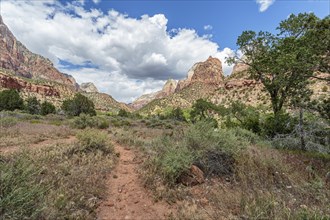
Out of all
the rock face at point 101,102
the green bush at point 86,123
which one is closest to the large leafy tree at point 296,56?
the green bush at point 86,123

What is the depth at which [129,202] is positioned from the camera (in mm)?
4629

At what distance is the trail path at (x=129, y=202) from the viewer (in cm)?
416

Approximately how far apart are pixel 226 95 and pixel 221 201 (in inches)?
2831

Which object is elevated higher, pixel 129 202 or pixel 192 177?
pixel 192 177

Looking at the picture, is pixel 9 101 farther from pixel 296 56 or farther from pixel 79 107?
pixel 296 56

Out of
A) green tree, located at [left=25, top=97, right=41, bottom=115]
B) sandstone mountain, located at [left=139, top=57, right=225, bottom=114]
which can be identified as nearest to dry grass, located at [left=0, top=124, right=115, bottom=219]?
green tree, located at [left=25, top=97, right=41, bottom=115]

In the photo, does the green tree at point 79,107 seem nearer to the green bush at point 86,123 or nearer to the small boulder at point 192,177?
the green bush at point 86,123

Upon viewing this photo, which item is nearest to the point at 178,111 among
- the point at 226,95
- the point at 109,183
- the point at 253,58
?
the point at 226,95

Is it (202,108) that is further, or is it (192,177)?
(202,108)

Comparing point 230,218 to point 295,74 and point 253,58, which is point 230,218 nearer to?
point 295,74

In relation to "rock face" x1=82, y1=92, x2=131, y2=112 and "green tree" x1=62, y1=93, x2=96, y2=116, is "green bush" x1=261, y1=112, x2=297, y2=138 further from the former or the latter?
"rock face" x1=82, y1=92, x2=131, y2=112

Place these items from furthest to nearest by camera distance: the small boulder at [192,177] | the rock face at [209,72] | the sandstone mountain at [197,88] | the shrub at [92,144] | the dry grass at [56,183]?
the rock face at [209,72], the sandstone mountain at [197,88], the shrub at [92,144], the small boulder at [192,177], the dry grass at [56,183]

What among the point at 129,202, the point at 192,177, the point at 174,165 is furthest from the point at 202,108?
the point at 129,202

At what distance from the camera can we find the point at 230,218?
12.4ft
